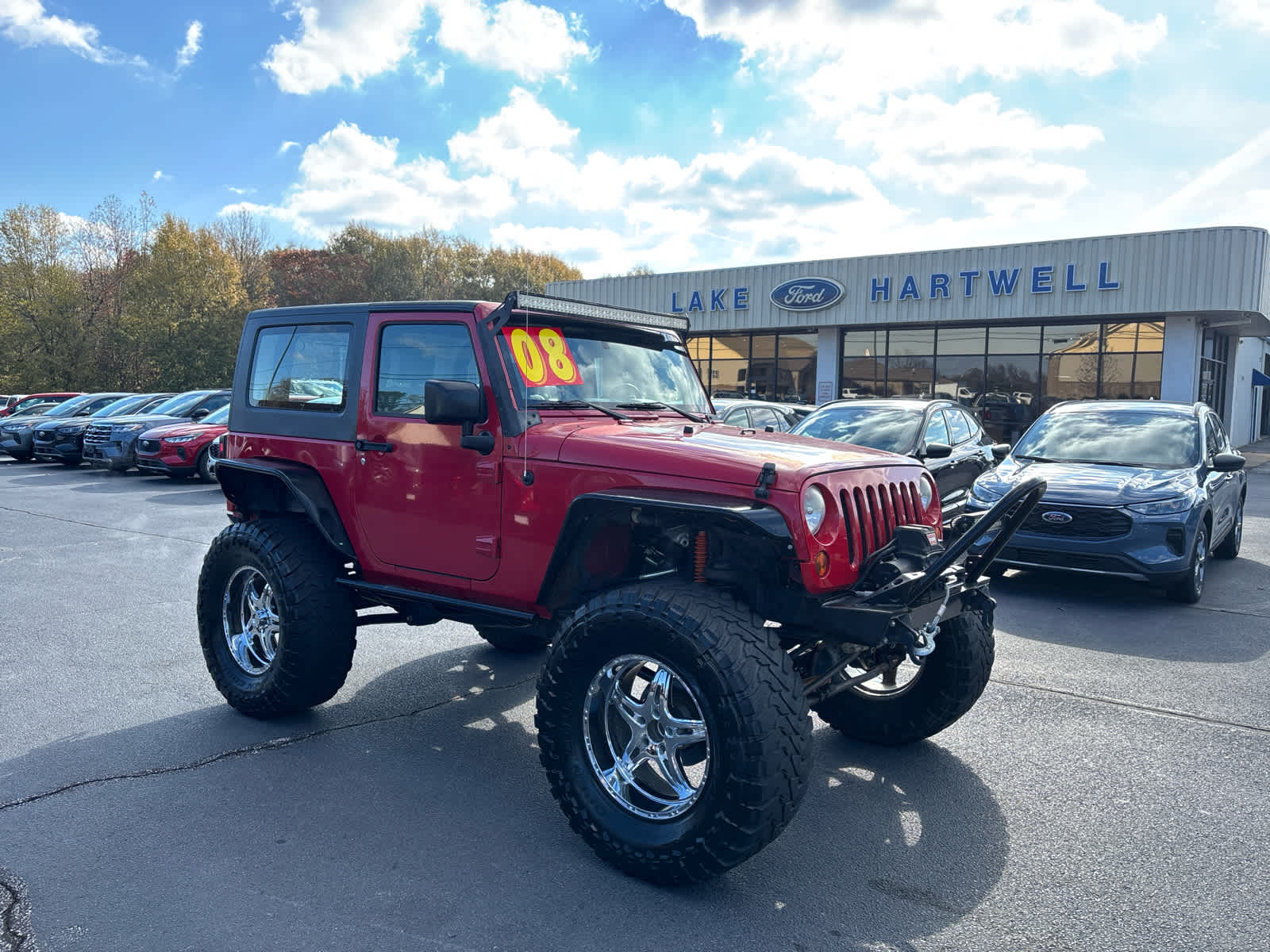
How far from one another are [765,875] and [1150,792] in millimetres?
1869

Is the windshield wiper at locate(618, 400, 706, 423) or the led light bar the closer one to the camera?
the led light bar

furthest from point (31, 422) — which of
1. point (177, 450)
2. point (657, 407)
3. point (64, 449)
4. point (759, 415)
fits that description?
point (657, 407)

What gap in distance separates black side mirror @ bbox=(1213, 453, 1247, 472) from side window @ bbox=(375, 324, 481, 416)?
697cm

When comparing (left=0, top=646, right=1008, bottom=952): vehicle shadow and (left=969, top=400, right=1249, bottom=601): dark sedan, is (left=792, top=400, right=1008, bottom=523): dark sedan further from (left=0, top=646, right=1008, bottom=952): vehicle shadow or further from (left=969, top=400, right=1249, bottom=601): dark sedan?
(left=0, top=646, right=1008, bottom=952): vehicle shadow

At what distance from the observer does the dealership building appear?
20720 mm

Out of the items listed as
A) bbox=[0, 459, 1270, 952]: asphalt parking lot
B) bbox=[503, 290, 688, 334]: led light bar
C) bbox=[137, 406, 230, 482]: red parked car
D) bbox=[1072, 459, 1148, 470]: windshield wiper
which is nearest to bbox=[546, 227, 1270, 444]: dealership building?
bbox=[137, 406, 230, 482]: red parked car

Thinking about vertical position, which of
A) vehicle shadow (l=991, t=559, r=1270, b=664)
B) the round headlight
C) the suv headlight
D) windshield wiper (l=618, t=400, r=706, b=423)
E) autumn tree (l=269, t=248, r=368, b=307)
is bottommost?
vehicle shadow (l=991, t=559, r=1270, b=664)

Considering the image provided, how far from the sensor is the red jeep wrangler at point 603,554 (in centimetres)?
315

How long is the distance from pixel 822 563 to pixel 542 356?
5.49 feet

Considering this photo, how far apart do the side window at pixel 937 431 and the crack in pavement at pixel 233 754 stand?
602 centimetres

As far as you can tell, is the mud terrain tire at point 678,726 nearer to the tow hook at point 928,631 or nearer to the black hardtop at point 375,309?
the tow hook at point 928,631

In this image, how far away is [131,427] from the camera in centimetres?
1744

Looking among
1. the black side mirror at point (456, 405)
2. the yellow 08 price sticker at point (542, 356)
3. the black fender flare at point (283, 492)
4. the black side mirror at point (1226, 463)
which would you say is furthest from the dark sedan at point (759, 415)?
the black side mirror at point (456, 405)

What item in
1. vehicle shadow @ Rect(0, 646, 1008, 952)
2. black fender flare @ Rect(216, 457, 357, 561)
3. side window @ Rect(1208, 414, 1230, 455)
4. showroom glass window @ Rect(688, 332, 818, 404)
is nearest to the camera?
vehicle shadow @ Rect(0, 646, 1008, 952)
